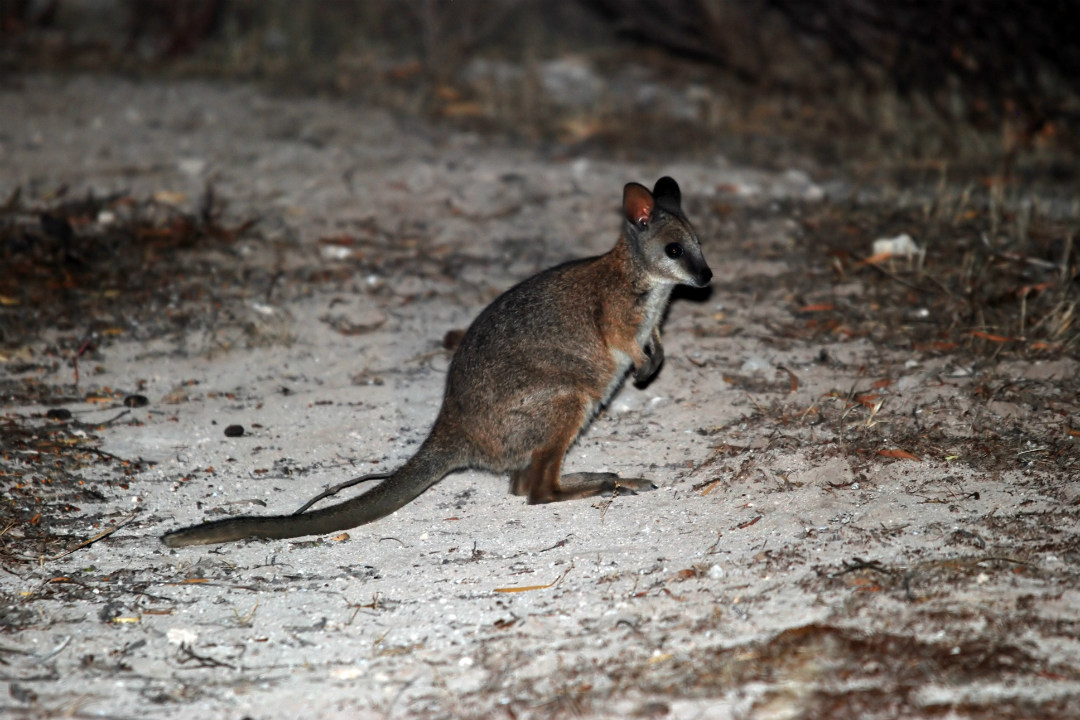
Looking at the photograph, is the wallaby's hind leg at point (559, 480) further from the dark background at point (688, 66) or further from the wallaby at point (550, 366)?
the dark background at point (688, 66)

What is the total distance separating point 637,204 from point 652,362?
862mm

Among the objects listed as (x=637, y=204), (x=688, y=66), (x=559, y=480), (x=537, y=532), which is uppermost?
(x=688, y=66)

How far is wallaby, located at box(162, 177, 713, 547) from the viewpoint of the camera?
4785 mm

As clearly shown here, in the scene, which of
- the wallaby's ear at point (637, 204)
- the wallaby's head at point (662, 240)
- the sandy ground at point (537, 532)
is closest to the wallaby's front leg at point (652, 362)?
the sandy ground at point (537, 532)

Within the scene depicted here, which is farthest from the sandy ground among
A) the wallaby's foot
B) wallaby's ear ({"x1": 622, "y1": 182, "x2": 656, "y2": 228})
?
wallaby's ear ({"x1": 622, "y1": 182, "x2": 656, "y2": 228})

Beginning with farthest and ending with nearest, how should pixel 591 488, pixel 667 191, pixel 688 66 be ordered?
1. pixel 688 66
2. pixel 667 191
3. pixel 591 488

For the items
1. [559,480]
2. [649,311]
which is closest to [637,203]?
[649,311]

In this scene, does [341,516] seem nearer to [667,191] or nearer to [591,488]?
[591,488]

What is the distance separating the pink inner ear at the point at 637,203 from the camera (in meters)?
5.15

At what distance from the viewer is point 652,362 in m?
5.52

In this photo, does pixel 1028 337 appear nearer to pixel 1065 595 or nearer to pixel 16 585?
pixel 1065 595

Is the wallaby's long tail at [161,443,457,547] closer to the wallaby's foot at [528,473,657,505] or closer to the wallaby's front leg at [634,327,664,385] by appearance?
the wallaby's foot at [528,473,657,505]

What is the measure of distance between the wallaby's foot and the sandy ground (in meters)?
0.07

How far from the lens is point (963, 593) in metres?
3.71
